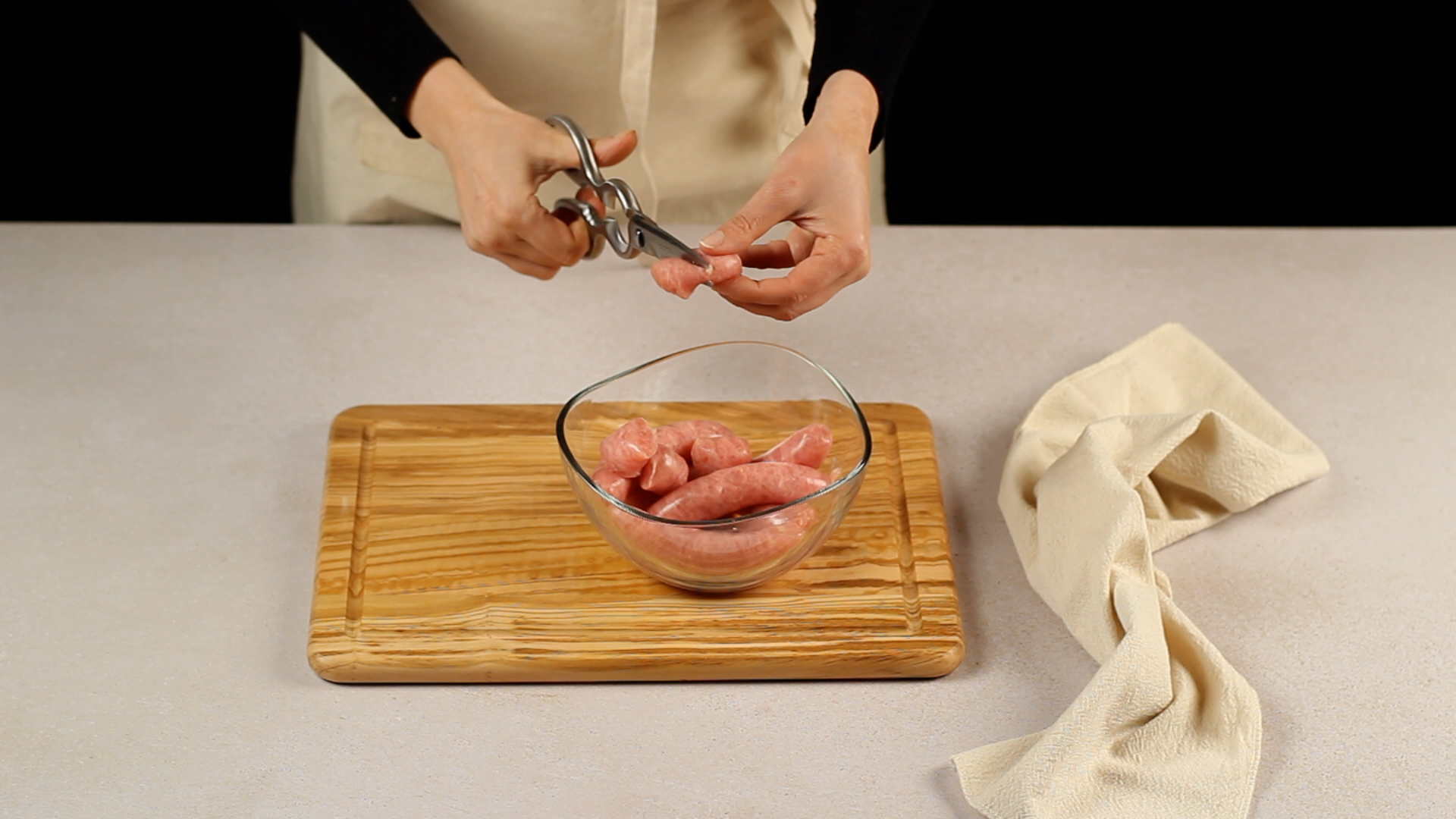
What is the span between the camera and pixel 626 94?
1322 millimetres

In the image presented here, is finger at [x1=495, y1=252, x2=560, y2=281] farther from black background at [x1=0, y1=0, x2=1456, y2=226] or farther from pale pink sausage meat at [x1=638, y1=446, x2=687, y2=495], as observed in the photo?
black background at [x1=0, y1=0, x2=1456, y2=226]

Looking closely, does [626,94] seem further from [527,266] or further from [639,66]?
[527,266]

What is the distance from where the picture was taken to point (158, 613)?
100 cm

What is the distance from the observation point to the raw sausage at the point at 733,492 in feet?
3.16

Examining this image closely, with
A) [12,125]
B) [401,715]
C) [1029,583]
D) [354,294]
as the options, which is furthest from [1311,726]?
[12,125]

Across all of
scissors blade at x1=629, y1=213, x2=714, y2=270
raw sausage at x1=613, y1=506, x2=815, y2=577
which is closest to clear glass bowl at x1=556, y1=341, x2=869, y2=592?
raw sausage at x1=613, y1=506, x2=815, y2=577

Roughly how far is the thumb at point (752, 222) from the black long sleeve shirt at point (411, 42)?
173 mm

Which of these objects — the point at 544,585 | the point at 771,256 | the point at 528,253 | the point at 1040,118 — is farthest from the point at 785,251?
the point at 1040,118

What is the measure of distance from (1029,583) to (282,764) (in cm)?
58

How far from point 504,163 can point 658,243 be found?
17cm

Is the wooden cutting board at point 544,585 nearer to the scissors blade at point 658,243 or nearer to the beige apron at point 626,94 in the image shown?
the scissors blade at point 658,243

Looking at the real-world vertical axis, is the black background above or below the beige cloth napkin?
below

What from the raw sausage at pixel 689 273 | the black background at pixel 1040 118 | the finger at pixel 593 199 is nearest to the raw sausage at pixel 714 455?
the raw sausage at pixel 689 273

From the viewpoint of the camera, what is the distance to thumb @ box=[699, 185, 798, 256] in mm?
1026
